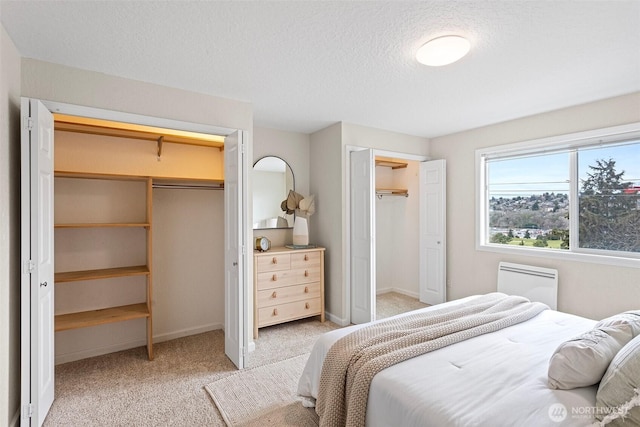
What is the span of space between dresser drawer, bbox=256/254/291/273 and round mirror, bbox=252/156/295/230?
0.55 metres

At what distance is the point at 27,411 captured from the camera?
1.91 metres

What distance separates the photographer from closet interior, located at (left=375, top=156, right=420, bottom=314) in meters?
5.00

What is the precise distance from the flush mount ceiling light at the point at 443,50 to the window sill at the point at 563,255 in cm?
251

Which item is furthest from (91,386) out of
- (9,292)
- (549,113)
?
(549,113)

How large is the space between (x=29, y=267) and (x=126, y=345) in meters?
1.63

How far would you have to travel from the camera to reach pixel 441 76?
251 cm

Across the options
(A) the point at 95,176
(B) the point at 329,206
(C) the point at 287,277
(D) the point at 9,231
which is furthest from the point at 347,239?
(D) the point at 9,231

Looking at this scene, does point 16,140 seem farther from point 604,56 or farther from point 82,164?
point 604,56

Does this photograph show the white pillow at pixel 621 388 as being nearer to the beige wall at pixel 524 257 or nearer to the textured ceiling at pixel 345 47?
the textured ceiling at pixel 345 47

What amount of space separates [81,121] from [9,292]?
5.49 feet

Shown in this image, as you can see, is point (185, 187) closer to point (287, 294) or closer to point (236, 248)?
point (236, 248)

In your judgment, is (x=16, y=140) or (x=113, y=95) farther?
(x=113, y=95)

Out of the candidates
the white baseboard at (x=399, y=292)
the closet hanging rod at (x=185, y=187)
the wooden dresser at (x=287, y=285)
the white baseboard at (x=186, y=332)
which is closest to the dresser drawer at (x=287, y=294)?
the wooden dresser at (x=287, y=285)

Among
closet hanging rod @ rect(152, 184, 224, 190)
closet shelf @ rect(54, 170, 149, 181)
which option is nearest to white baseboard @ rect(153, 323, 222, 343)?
closet hanging rod @ rect(152, 184, 224, 190)
